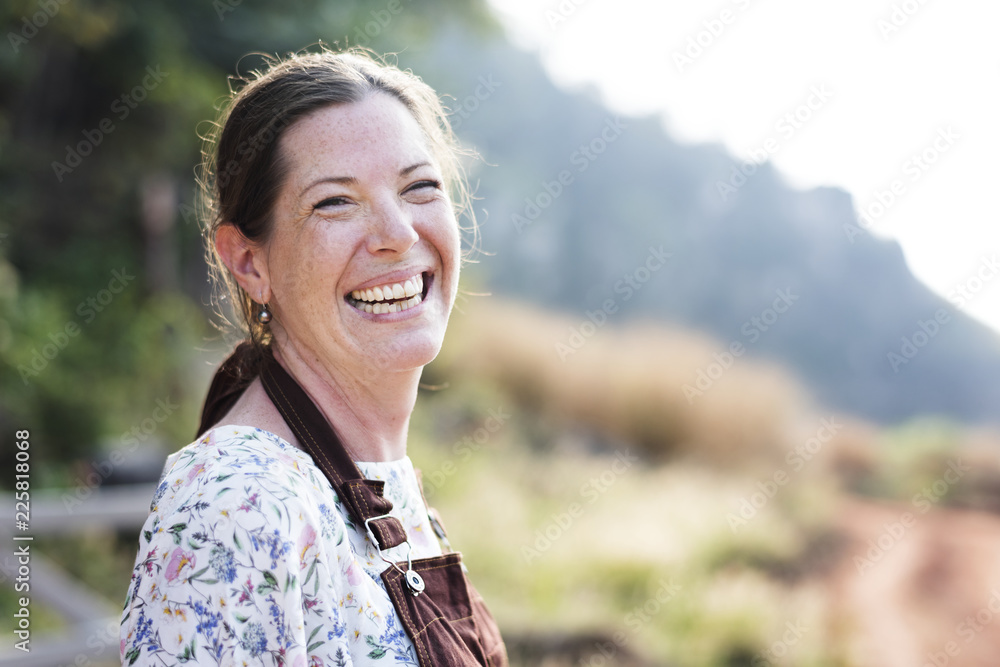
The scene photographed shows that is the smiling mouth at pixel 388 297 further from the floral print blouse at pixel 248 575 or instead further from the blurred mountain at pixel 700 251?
the blurred mountain at pixel 700 251

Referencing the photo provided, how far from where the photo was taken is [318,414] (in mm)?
1460

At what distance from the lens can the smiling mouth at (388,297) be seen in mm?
1499

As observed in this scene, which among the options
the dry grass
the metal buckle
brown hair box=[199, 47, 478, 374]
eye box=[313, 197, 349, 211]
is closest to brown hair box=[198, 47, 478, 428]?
brown hair box=[199, 47, 478, 374]

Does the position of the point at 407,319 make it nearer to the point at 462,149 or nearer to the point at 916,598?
the point at 462,149

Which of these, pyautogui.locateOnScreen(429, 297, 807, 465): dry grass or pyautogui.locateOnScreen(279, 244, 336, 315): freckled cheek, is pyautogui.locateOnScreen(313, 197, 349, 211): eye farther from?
pyautogui.locateOnScreen(429, 297, 807, 465): dry grass

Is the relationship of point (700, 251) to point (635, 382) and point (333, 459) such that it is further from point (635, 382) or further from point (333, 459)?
point (333, 459)

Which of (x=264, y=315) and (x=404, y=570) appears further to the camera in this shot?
(x=264, y=315)

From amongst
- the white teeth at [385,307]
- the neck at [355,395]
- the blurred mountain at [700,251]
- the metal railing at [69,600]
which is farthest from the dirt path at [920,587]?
the white teeth at [385,307]

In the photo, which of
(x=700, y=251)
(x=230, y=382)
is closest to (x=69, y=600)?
(x=230, y=382)

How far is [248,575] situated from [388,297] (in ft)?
2.02

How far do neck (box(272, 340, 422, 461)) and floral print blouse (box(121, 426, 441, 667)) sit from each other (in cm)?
25

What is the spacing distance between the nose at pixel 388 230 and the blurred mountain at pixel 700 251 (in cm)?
680

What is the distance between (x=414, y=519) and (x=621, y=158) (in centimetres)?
2527

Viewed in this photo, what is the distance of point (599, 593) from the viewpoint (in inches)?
257
